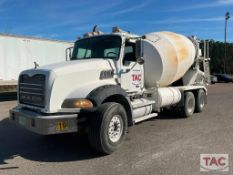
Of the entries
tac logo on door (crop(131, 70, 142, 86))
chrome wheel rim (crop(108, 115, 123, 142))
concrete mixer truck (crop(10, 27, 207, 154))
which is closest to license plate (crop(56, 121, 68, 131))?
concrete mixer truck (crop(10, 27, 207, 154))

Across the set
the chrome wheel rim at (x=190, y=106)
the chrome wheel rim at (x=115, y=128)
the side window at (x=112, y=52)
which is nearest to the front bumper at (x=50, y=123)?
the chrome wheel rim at (x=115, y=128)

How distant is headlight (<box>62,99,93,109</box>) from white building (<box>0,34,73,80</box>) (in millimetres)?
13293

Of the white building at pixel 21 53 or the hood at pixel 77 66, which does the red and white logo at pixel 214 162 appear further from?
the white building at pixel 21 53

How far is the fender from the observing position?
22.4 ft

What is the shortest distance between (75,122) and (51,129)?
47 cm

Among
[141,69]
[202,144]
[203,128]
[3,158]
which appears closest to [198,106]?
[203,128]

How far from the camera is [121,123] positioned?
24.3 feet

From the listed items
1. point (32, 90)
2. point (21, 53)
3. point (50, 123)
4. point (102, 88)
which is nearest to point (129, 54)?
point (102, 88)

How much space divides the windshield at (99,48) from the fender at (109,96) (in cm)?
103

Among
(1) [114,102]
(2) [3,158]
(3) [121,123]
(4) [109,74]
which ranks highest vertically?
(4) [109,74]

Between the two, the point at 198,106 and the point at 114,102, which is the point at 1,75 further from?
the point at 114,102

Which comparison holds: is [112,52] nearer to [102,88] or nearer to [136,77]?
[136,77]

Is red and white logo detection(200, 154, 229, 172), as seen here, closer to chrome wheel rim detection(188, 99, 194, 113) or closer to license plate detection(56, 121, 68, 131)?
license plate detection(56, 121, 68, 131)

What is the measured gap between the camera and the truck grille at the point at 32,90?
6.78m
